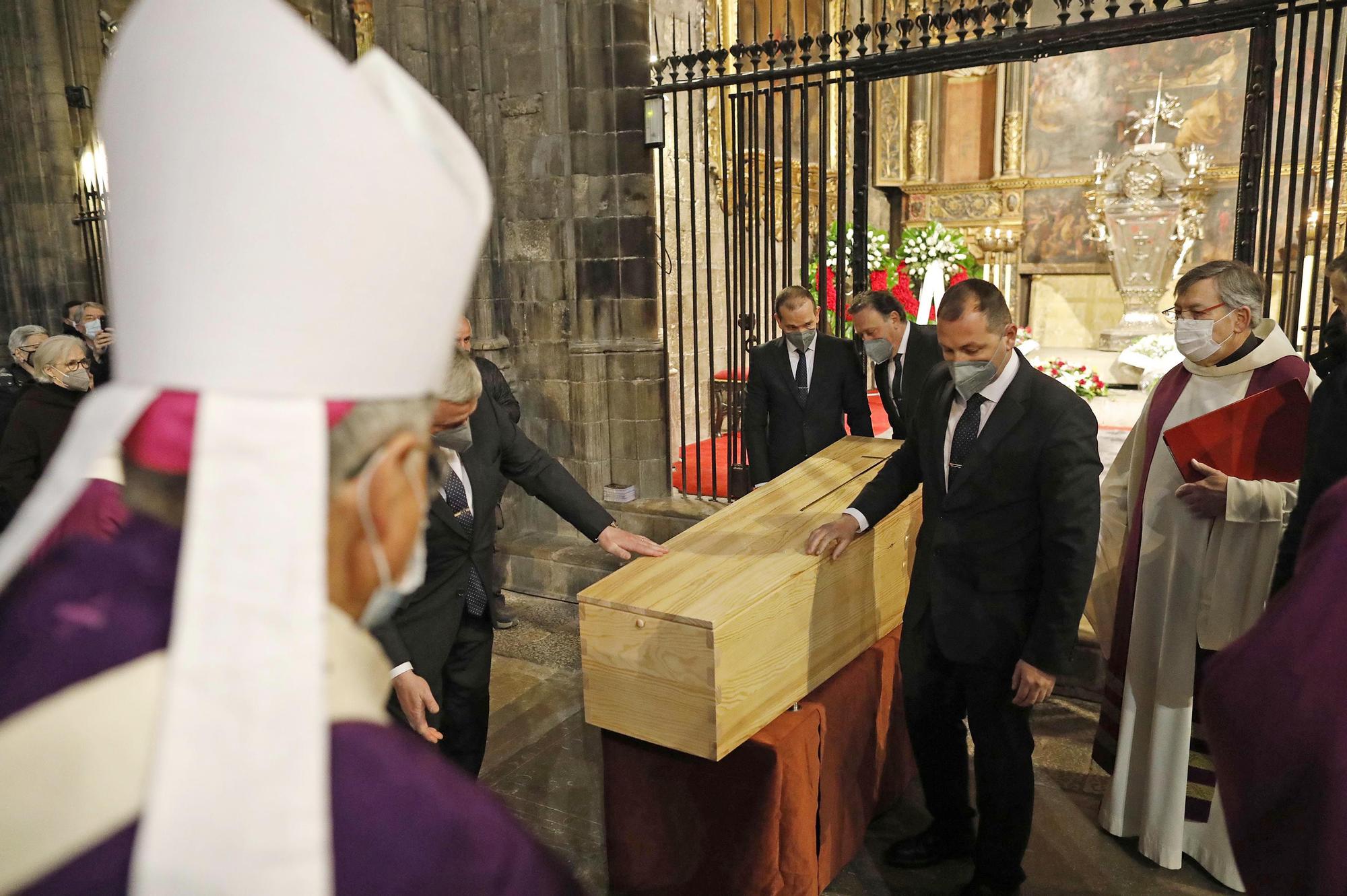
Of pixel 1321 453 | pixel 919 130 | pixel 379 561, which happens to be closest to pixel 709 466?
pixel 1321 453

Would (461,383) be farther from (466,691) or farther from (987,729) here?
(987,729)

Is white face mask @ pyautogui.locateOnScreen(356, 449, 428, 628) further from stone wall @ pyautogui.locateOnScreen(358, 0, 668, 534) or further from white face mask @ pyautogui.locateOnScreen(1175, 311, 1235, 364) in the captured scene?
stone wall @ pyautogui.locateOnScreen(358, 0, 668, 534)

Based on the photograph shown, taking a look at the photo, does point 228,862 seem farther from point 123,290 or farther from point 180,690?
point 123,290

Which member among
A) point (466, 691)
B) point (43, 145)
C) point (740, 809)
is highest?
point (43, 145)

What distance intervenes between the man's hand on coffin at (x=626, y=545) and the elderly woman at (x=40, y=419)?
286 cm

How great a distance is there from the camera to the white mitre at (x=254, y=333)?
79 cm

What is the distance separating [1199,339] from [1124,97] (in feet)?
35.9

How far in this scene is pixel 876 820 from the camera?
376 centimetres

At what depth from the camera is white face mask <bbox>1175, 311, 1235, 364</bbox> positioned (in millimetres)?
3289

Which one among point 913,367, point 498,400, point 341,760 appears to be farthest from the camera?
point 498,400

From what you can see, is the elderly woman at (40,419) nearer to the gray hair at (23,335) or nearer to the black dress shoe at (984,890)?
the gray hair at (23,335)

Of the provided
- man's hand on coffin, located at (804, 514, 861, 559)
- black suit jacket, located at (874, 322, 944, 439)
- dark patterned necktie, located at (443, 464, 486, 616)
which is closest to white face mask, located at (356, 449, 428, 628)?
dark patterned necktie, located at (443, 464, 486, 616)

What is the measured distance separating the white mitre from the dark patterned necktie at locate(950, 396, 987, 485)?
2214 mm

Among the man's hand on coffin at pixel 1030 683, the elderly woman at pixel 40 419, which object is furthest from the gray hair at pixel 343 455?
the elderly woman at pixel 40 419
